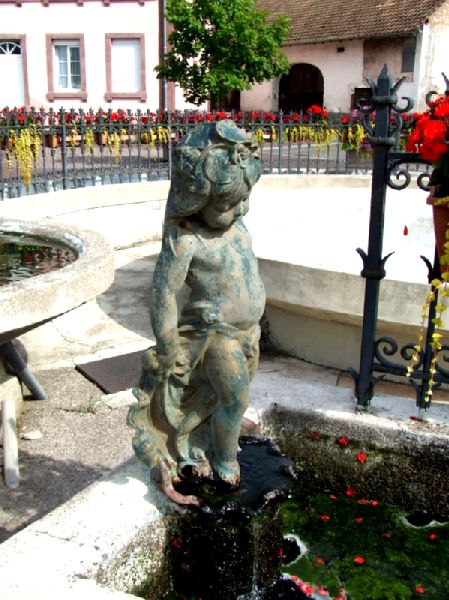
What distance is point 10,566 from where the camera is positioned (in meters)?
2.30

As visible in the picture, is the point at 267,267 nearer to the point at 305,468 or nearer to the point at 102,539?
the point at 305,468

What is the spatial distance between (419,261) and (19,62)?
74.5ft

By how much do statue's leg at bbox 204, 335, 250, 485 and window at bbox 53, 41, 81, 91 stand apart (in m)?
25.0

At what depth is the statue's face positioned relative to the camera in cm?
245

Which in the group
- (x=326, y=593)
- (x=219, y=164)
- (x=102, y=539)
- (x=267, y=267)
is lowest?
(x=326, y=593)

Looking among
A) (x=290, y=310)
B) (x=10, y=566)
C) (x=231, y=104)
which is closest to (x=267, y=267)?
(x=290, y=310)

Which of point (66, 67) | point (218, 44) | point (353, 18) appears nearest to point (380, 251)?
point (218, 44)

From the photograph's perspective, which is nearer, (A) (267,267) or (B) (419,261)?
(A) (267,267)

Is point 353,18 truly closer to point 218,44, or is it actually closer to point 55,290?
point 218,44

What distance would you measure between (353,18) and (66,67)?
1313 centimetres

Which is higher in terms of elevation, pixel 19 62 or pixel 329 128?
pixel 19 62

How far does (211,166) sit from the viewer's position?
93.3 inches

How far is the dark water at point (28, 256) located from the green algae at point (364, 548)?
2.42 metres

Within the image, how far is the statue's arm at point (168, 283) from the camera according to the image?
2494 mm
